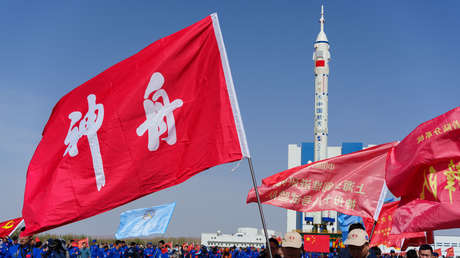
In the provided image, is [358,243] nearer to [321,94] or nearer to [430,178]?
[430,178]

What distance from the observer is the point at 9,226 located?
15562 millimetres

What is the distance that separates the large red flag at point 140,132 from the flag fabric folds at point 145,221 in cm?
1387

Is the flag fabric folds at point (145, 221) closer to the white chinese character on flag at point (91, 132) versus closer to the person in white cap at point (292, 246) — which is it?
the white chinese character on flag at point (91, 132)

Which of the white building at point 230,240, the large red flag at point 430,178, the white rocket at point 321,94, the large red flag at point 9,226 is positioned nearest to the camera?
the large red flag at point 430,178

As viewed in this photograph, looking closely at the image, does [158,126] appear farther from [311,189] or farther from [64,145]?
[311,189]

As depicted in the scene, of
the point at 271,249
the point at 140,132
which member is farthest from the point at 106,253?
the point at 140,132

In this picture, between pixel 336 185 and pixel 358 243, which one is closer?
pixel 358 243

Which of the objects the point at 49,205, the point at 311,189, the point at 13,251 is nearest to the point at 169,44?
the point at 49,205

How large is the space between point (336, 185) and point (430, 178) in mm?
2602

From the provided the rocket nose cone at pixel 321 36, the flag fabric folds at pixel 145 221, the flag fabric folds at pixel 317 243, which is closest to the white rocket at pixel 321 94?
the rocket nose cone at pixel 321 36

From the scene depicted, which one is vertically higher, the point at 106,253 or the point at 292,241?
the point at 106,253

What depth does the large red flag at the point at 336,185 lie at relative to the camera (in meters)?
9.40

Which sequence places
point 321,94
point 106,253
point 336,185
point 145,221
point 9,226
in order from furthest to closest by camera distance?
point 321,94
point 106,253
point 145,221
point 9,226
point 336,185

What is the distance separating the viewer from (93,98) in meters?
6.64
